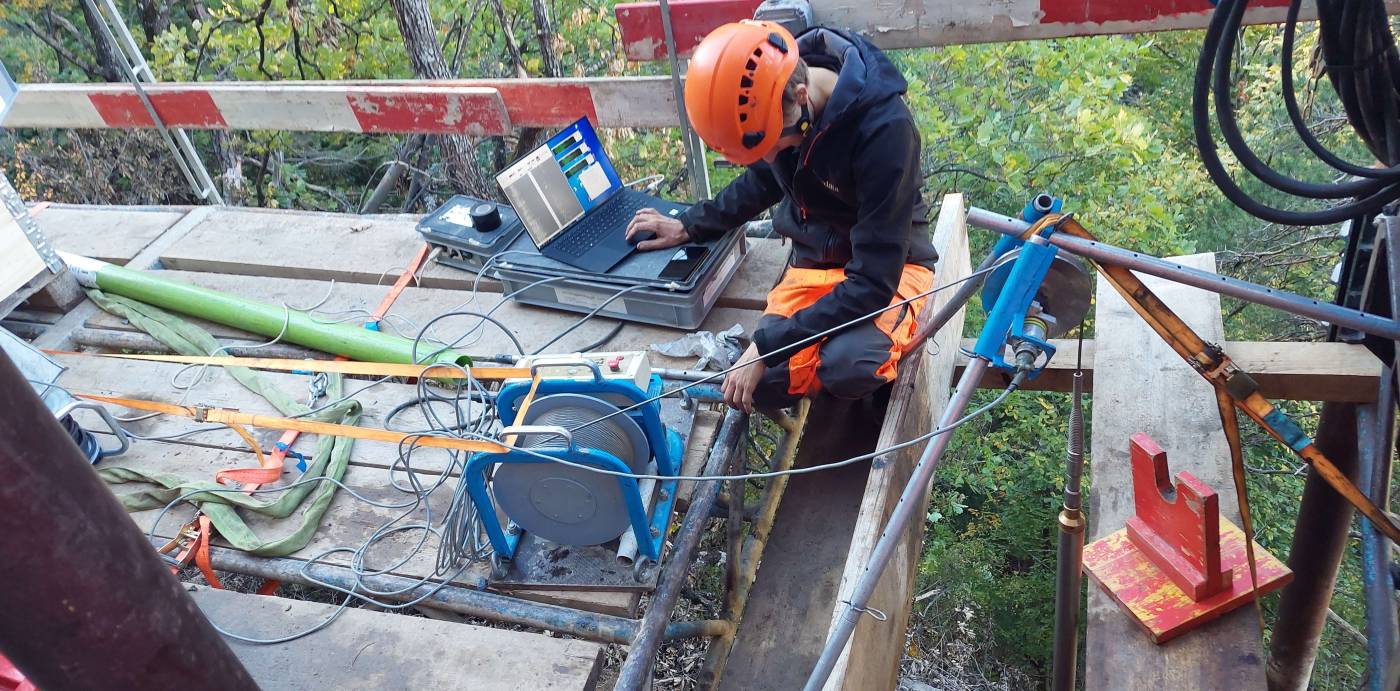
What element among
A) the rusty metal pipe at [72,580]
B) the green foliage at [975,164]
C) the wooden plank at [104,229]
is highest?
the rusty metal pipe at [72,580]

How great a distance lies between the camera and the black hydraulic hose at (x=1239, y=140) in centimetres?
192

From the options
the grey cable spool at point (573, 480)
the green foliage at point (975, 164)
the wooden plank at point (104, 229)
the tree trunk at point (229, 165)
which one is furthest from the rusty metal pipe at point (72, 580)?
the tree trunk at point (229, 165)

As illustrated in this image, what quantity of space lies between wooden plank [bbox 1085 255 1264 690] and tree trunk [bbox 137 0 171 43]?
30.9 ft

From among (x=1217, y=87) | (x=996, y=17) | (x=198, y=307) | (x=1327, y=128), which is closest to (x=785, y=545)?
(x=1217, y=87)

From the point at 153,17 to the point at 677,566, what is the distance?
9266 mm

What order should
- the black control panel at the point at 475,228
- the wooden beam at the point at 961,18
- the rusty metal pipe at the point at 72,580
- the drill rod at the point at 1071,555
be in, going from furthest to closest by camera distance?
the black control panel at the point at 475,228 → the wooden beam at the point at 961,18 → the drill rod at the point at 1071,555 → the rusty metal pipe at the point at 72,580

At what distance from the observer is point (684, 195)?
853cm

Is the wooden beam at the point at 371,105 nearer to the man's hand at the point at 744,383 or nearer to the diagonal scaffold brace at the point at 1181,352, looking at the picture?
the man's hand at the point at 744,383

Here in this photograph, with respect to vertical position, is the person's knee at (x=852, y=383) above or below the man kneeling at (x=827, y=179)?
below

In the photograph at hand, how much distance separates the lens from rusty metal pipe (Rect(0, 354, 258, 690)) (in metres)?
0.86

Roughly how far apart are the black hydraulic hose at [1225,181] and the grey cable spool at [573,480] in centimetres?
146

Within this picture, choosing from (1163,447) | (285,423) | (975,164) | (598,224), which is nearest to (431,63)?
(598,224)

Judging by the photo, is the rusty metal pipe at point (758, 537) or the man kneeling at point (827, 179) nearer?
the man kneeling at point (827, 179)

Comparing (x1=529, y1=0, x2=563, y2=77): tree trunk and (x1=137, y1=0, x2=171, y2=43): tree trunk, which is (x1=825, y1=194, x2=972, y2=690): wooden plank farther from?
(x1=137, y1=0, x2=171, y2=43): tree trunk
